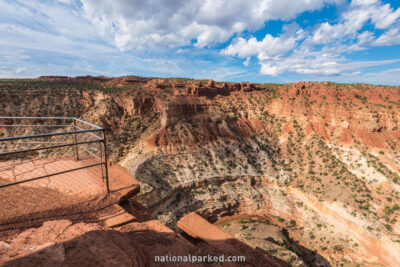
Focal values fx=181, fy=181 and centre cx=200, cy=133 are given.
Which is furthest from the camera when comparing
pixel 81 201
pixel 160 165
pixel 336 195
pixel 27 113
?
pixel 27 113

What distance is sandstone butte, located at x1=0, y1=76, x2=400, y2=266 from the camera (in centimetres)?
2442

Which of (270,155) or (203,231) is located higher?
(203,231)

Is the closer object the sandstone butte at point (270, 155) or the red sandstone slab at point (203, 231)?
the red sandstone slab at point (203, 231)

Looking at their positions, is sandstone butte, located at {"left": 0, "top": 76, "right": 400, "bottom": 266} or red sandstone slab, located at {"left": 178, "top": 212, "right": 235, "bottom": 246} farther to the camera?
sandstone butte, located at {"left": 0, "top": 76, "right": 400, "bottom": 266}

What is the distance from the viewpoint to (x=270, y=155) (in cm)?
3703

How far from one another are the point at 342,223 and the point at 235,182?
1545 centimetres

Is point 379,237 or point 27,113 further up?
point 27,113

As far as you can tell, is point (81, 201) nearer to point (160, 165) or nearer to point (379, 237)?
point (160, 165)

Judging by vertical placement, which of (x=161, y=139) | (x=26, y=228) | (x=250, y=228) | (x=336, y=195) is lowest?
(x=250, y=228)

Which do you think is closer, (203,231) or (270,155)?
(203,231)

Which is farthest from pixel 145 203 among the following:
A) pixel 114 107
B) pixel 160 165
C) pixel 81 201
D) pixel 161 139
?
pixel 114 107

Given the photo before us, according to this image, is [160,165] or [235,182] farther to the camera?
[235,182]

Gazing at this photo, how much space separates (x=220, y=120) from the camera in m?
39.4

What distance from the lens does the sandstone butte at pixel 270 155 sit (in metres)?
24.4
